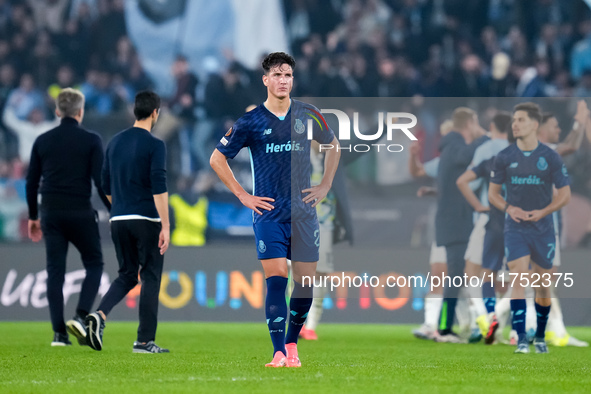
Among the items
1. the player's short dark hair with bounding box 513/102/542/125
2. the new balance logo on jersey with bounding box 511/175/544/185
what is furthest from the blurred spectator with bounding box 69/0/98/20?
the new balance logo on jersey with bounding box 511/175/544/185

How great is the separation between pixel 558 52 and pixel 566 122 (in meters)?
7.44

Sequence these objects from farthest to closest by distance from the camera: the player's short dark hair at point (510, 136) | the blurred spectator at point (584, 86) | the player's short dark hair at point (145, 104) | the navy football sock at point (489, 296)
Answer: the blurred spectator at point (584, 86), the navy football sock at point (489, 296), the player's short dark hair at point (510, 136), the player's short dark hair at point (145, 104)

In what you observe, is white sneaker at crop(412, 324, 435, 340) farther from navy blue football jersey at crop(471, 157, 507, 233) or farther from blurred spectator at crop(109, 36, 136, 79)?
blurred spectator at crop(109, 36, 136, 79)

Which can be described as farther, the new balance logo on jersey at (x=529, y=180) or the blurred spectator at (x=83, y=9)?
the blurred spectator at (x=83, y=9)

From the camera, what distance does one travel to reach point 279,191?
6309 mm

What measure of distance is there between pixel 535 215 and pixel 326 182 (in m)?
2.62

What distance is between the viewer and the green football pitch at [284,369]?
17.5ft

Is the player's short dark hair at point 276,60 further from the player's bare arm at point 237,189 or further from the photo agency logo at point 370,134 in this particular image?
the player's bare arm at point 237,189

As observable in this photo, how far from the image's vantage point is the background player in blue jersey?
6281mm

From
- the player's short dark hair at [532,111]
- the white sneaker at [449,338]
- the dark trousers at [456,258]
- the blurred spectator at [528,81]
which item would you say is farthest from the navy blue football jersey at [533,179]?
the blurred spectator at [528,81]

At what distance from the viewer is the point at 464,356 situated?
8.02 metres

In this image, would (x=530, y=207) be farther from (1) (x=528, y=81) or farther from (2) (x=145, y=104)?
(1) (x=528, y=81)

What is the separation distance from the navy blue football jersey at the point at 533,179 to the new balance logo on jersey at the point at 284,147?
2847 mm

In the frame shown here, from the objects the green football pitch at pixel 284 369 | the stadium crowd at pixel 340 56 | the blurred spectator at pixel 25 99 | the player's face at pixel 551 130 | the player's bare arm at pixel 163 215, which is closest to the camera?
the green football pitch at pixel 284 369
